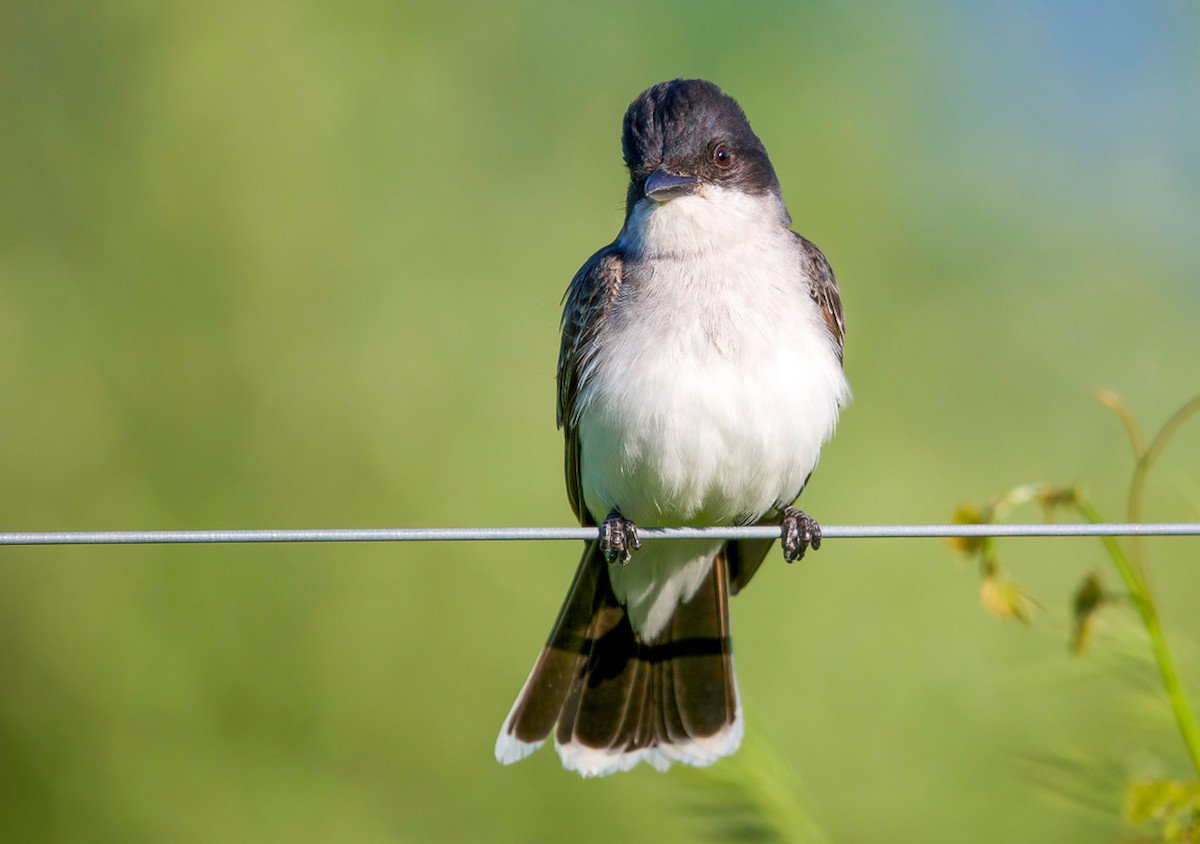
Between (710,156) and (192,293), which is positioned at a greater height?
(710,156)

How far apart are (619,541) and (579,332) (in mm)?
617

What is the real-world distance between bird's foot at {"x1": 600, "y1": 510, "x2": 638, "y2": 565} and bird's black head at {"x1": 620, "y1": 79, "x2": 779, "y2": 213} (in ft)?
2.92

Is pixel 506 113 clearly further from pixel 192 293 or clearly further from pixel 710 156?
pixel 710 156

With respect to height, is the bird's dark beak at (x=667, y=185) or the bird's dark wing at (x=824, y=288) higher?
the bird's dark beak at (x=667, y=185)

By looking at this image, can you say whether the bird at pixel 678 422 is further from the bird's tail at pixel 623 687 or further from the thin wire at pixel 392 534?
the thin wire at pixel 392 534

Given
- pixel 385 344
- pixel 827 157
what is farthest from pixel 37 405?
pixel 827 157

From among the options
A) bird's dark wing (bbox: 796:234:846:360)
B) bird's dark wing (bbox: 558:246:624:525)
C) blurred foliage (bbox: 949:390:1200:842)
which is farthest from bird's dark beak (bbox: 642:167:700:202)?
blurred foliage (bbox: 949:390:1200:842)

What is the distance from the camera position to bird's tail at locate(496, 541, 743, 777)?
13.4 feet

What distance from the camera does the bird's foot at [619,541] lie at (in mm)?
3865

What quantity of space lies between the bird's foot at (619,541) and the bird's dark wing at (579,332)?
30 cm

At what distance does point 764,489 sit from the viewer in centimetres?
392

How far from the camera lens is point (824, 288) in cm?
405

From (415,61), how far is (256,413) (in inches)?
A: 86.9

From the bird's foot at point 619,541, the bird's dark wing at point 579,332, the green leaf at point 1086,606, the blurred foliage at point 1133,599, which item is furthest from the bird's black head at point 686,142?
the green leaf at point 1086,606
